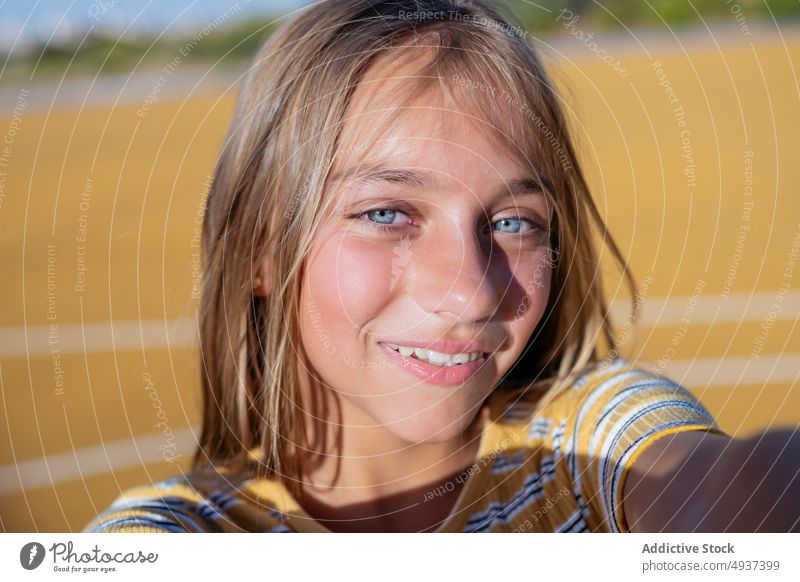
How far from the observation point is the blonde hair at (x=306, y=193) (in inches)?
28.5

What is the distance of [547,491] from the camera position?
782 millimetres

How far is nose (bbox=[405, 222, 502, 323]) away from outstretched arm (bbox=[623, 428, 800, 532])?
17 cm

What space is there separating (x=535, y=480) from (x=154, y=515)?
1.08 ft

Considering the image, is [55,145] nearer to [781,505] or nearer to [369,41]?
[369,41]

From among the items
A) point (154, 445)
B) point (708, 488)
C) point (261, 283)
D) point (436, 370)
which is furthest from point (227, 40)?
point (708, 488)

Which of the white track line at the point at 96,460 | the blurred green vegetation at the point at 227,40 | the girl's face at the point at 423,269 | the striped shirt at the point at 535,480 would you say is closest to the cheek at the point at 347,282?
the girl's face at the point at 423,269

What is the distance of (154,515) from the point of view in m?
0.72

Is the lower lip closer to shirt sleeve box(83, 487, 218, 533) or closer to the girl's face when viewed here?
the girl's face

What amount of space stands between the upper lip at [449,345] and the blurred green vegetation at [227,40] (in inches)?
12.3

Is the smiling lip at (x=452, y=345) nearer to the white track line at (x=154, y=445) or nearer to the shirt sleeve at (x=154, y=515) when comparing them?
the shirt sleeve at (x=154, y=515)

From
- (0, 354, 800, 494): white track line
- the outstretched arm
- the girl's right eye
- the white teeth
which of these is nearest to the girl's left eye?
the girl's right eye

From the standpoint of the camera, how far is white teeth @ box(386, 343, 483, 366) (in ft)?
2.49

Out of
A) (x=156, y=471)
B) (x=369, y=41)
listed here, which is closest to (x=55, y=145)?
(x=156, y=471)

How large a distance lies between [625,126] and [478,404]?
14.1 feet
